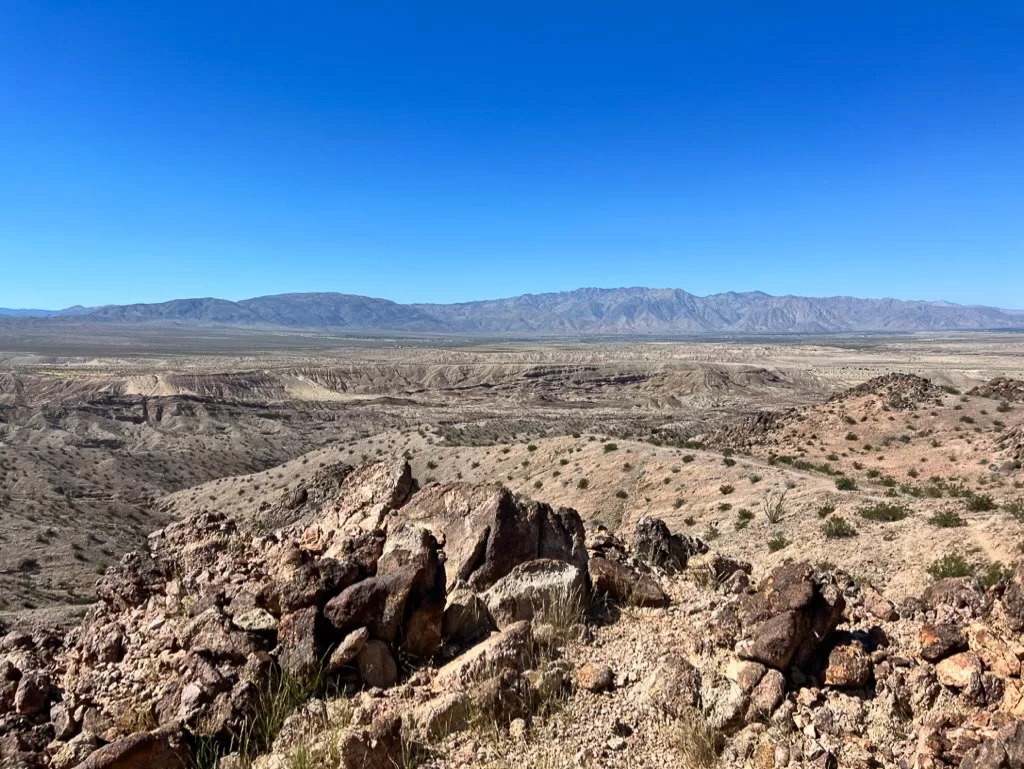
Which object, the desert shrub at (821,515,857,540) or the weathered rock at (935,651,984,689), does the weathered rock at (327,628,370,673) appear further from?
the desert shrub at (821,515,857,540)

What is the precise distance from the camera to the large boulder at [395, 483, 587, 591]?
691cm

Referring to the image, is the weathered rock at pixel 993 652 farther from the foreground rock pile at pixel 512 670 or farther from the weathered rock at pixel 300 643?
the weathered rock at pixel 300 643

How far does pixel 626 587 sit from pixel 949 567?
24.1ft

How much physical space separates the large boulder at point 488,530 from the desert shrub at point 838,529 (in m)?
9.00

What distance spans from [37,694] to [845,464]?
28407 mm

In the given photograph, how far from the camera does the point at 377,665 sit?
5406mm

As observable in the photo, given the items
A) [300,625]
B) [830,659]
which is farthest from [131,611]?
[830,659]

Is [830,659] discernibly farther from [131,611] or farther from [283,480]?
[283,480]

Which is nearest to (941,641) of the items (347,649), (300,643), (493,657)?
(493,657)

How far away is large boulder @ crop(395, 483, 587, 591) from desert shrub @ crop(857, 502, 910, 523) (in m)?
10.5

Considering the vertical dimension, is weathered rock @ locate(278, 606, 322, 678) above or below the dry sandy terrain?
above

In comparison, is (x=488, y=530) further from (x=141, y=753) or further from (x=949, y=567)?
(x=949, y=567)

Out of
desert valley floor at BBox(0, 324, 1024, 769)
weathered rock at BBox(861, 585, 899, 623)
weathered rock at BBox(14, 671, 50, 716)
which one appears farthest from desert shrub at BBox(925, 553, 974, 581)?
weathered rock at BBox(14, 671, 50, 716)

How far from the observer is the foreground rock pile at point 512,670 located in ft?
14.8
